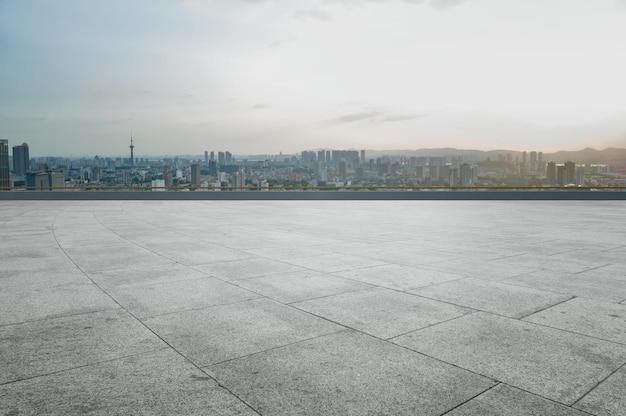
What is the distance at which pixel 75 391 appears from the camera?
150 inches

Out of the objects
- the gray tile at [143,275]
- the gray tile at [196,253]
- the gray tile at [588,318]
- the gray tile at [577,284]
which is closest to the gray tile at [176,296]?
the gray tile at [143,275]

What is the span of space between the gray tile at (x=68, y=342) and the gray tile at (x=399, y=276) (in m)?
3.93

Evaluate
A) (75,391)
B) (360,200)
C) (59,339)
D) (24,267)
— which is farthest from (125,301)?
(360,200)

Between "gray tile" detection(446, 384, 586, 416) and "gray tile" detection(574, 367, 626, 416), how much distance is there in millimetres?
165

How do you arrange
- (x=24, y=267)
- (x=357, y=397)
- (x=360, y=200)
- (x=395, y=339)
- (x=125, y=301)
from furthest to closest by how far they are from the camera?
1. (x=360, y=200)
2. (x=24, y=267)
3. (x=125, y=301)
4. (x=395, y=339)
5. (x=357, y=397)

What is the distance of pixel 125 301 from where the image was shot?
655cm

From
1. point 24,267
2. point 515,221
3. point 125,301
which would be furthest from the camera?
point 515,221

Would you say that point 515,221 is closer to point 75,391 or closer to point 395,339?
point 395,339

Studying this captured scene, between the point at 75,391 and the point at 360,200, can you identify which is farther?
the point at 360,200

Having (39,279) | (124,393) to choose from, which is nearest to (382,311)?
(124,393)

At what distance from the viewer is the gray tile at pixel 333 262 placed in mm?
8922

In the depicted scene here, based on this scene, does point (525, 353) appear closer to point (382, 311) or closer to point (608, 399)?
point (608, 399)

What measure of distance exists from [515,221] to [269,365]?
16491 millimetres

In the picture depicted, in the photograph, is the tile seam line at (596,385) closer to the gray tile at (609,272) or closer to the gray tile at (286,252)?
the gray tile at (609,272)
